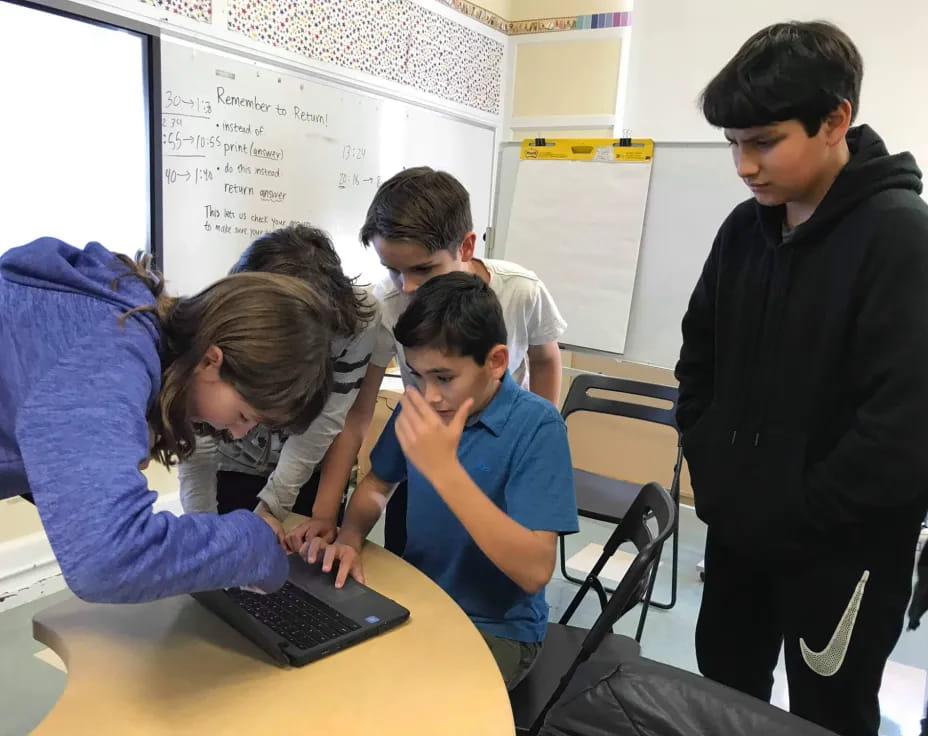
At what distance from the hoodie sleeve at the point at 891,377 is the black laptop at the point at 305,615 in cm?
69

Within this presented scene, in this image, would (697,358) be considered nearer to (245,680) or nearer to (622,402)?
(245,680)

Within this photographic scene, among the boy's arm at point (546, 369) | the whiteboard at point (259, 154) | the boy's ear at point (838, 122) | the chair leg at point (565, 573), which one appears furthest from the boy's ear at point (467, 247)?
the chair leg at point (565, 573)

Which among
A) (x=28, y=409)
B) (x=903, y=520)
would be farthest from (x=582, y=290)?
(x=28, y=409)

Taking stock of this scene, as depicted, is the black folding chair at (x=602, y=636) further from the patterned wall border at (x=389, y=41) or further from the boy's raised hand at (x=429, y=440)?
the patterned wall border at (x=389, y=41)

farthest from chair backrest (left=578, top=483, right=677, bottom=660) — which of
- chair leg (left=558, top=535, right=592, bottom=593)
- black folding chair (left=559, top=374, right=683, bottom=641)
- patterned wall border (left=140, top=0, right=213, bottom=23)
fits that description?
patterned wall border (left=140, top=0, right=213, bottom=23)

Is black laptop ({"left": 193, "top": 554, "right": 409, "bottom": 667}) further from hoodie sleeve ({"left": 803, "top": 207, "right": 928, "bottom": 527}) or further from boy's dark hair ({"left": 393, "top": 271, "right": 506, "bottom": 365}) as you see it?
hoodie sleeve ({"left": 803, "top": 207, "right": 928, "bottom": 527})

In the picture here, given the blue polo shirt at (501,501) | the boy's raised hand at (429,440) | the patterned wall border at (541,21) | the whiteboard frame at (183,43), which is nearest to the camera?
the boy's raised hand at (429,440)

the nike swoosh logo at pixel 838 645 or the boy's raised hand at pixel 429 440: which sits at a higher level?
the boy's raised hand at pixel 429 440

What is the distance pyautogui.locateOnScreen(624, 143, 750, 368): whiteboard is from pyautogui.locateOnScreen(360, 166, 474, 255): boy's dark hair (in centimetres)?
145

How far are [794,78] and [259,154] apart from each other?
2009 mm

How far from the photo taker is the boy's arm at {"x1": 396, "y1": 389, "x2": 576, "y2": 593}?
996 millimetres

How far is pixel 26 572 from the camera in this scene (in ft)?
7.34

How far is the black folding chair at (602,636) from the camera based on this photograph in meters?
1.09

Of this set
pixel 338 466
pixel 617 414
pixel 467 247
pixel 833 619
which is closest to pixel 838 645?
pixel 833 619
